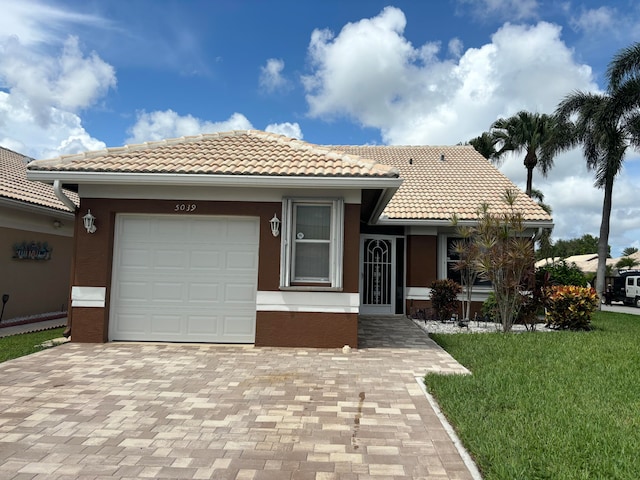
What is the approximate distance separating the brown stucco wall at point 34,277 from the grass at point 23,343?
91.3 inches

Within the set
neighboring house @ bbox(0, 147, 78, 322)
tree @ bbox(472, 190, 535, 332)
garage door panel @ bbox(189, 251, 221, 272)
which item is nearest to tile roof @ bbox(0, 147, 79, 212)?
neighboring house @ bbox(0, 147, 78, 322)

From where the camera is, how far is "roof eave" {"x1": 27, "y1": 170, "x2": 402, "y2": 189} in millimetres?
7867

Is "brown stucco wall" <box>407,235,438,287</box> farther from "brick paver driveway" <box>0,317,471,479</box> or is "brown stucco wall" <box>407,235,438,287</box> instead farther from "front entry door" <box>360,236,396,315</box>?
"brick paver driveway" <box>0,317,471,479</box>

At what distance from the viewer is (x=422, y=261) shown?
13.4 meters

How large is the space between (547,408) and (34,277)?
1318cm

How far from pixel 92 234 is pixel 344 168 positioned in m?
4.99

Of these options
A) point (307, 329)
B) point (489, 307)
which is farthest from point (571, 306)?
point (307, 329)

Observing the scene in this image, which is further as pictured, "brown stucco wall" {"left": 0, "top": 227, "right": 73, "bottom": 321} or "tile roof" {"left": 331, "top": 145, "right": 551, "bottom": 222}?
"tile roof" {"left": 331, "top": 145, "right": 551, "bottom": 222}

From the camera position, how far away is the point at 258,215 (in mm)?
8367

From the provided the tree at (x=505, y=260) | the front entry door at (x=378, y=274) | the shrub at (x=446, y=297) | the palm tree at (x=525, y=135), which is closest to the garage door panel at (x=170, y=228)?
the front entry door at (x=378, y=274)

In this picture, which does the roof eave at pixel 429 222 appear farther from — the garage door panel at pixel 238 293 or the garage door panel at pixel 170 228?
the garage door panel at pixel 170 228

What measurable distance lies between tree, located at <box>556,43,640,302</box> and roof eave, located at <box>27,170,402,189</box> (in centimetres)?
1659

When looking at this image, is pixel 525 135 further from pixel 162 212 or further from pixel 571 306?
pixel 162 212

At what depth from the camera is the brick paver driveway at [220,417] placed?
3.60m
